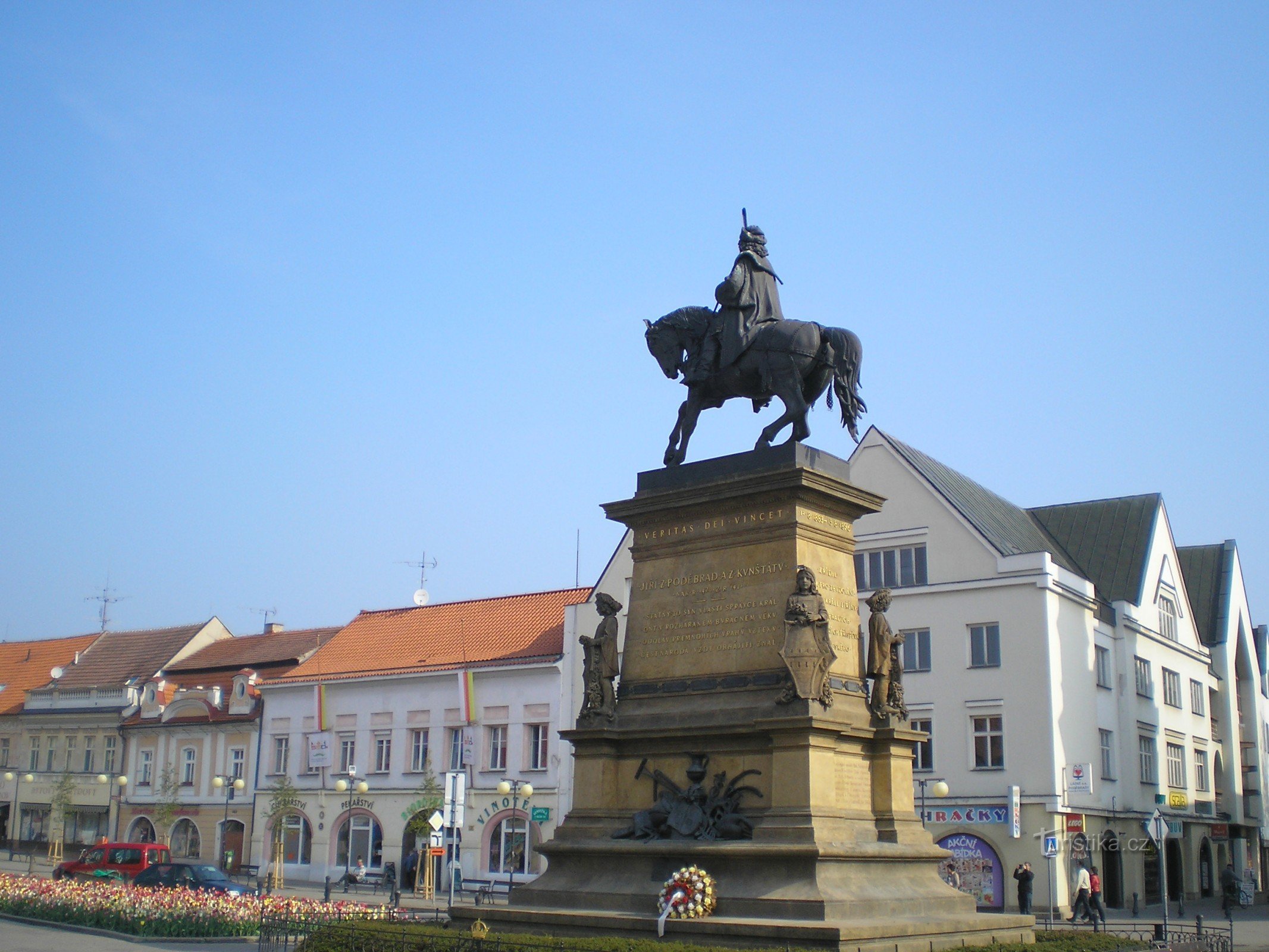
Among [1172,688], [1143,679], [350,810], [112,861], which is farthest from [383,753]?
[1172,688]

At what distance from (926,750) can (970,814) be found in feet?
7.45

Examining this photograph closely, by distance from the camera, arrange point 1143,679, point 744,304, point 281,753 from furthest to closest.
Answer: point 281,753 → point 1143,679 → point 744,304

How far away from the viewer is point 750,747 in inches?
579

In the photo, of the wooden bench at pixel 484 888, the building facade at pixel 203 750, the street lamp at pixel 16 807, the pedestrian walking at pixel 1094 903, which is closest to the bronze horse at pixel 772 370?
the pedestrian walking at pixel 1094 903

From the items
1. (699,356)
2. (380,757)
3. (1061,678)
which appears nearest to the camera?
(699,356)

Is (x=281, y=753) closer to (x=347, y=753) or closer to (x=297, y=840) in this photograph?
(x=347, y=753)

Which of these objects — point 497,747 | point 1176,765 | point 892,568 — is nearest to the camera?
point 892,568

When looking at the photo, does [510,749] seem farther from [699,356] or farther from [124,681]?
[699,356]

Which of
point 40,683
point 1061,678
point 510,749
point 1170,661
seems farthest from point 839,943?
point 40,683

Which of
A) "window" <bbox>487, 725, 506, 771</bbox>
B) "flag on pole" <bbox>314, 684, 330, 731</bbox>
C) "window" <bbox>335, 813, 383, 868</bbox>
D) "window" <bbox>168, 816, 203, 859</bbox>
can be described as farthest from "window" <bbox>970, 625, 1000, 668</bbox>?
"window" <bbox>168, 816, 203, 859</bbox>

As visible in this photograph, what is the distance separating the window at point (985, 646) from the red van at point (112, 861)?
2217 cm

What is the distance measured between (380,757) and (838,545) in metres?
36.8

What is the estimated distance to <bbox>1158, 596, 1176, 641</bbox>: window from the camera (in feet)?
157

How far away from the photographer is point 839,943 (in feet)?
40.6
